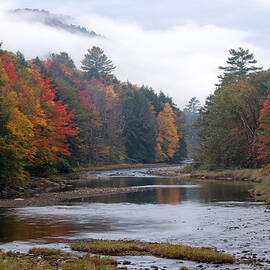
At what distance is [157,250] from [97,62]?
135318 mm

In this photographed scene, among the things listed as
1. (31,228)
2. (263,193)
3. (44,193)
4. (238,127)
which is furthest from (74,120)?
(31,228)

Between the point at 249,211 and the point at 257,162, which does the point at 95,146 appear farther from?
the point at 249,211

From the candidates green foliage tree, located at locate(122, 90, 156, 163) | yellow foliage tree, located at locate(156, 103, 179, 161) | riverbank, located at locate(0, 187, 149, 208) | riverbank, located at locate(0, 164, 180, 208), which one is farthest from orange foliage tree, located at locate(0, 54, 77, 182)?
yellow foliage tree, located at locate(156, 103, 179, 161)

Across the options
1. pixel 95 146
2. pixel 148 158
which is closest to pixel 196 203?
pixel 95 146

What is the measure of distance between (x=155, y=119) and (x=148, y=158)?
1242 centimetres

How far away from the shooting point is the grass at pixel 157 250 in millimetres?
17172

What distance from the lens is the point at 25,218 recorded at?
28734 mm

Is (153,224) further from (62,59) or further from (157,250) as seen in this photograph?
(62,59)

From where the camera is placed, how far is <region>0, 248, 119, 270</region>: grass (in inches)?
580

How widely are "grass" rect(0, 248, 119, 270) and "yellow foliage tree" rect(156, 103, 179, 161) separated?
108446 millimetres

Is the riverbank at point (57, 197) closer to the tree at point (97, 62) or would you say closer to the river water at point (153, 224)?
the river water at point (153, 224)

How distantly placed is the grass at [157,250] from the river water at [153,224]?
20.0 inches

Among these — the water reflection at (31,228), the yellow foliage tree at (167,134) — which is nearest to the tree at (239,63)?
the yellow foliage tree at (167,134)

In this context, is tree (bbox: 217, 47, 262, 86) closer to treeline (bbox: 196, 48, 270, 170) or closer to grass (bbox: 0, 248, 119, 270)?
treeline (bbox: 196, 48, 270, 170)
